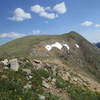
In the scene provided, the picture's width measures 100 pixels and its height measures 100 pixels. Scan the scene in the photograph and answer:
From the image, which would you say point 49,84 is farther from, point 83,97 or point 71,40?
point 71,40

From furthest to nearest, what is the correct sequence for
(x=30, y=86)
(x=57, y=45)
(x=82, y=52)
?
(x=82, y=52) → (x=57, y=45) → (x=30, y=86)

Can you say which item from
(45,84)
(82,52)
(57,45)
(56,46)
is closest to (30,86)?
(45,84)

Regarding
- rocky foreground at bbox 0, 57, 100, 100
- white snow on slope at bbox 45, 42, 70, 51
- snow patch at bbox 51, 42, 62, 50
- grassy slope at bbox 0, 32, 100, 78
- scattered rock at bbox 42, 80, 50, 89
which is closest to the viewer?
rocky foreground at bbox 0, 57, 100, 100

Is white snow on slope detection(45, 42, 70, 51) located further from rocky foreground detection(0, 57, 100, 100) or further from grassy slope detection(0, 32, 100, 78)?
rocky foreground detection(0, 57, 100, 100)

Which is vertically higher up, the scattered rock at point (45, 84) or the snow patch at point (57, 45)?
the snow patch at point (57, 45)

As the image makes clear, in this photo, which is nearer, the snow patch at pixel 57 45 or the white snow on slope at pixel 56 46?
the white snow on slope at pixel 56 46

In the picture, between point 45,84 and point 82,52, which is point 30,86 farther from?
point 82,52

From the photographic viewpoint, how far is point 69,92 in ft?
40.8

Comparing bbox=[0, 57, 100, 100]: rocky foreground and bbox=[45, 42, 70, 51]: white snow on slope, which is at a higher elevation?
bbox=[45, 42, 70, 51]: white snow on slope

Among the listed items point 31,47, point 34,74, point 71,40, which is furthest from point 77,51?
point 34,74

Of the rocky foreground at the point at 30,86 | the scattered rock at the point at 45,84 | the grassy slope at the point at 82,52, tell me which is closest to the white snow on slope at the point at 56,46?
the grassy slope at the point at 82,52

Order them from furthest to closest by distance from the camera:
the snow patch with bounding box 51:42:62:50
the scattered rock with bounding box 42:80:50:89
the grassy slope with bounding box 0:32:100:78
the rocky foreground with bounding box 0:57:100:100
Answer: the snow patch with bounding box 51:42:62:50
the grassy slope with bounding box 0:32:100:78
the scattered rock with bounding box 42:80:50:89
the rocky foreground with bounding box 0:57:100:100

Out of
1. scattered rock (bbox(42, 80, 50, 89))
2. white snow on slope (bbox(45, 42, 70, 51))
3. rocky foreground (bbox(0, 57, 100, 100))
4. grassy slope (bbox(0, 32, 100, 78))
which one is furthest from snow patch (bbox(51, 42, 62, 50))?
scattered rock (bbox(42, 80, 50, 89))

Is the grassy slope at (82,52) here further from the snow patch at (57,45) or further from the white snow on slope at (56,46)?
the snow patch at (57,45)
